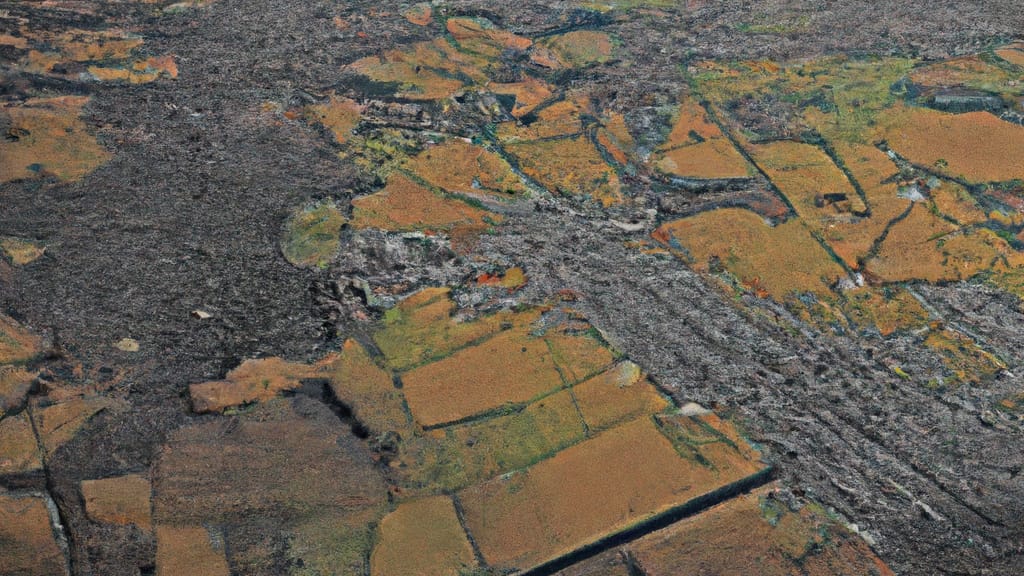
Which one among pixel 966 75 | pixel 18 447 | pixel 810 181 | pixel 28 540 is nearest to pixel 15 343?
pixel 18 447

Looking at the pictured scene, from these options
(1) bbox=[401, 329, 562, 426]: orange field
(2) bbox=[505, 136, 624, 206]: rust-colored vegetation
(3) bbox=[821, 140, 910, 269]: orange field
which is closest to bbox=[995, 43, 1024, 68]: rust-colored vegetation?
(3) bbox=[821, 140, 910, 269]: orange field

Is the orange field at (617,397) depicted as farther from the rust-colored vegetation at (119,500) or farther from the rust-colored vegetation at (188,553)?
the rust-colored vegetation at (119,500)

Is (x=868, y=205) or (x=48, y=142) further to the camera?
(x=48, y=142)

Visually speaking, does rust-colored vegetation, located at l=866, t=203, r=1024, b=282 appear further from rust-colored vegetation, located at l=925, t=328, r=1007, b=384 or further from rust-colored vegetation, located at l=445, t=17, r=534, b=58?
rust-colored vegetation, located at l=445, t=17, r=534, b=58

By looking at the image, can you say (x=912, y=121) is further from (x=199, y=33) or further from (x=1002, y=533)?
(x=199, y=33)

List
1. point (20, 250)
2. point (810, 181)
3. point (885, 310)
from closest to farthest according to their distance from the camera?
1. point (885, 310)
2. point (20, 250)
3. point (810, 181)

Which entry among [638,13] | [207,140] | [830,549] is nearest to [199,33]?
[207,140]

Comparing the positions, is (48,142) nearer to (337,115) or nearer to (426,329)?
(337,115)
